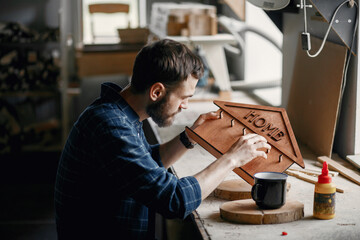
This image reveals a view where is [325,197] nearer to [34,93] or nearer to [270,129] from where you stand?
[270,129]

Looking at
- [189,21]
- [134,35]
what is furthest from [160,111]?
[134,35]

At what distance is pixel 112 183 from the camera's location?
151cm

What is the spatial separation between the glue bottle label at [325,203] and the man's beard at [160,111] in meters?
0.51

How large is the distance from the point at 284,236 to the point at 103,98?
0.68 metres

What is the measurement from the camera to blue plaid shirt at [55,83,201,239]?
1.46 metres

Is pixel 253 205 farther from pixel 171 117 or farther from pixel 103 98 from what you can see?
pixel 103 98

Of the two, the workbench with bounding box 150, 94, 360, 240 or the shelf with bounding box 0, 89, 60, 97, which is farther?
the shelf with bounding box 0, 89, 60, 97

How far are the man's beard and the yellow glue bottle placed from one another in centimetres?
49

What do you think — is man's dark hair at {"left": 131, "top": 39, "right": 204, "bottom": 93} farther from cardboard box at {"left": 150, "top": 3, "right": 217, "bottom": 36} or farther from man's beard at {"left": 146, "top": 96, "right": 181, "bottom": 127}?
cardboard box at {"left": 150, "top": 3, "right": 217, "bottom": 36}

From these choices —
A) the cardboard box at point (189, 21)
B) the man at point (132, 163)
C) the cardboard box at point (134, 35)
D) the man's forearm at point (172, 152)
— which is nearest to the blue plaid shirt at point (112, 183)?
the man at point (132, 163)

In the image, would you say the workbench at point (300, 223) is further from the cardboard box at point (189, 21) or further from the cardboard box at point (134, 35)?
the cardboard box at point (134, 35)

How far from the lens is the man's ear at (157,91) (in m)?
1.59

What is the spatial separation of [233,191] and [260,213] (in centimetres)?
22

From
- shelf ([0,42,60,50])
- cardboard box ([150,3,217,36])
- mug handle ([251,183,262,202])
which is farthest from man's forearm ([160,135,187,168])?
shelf ([0,42,60,50])
